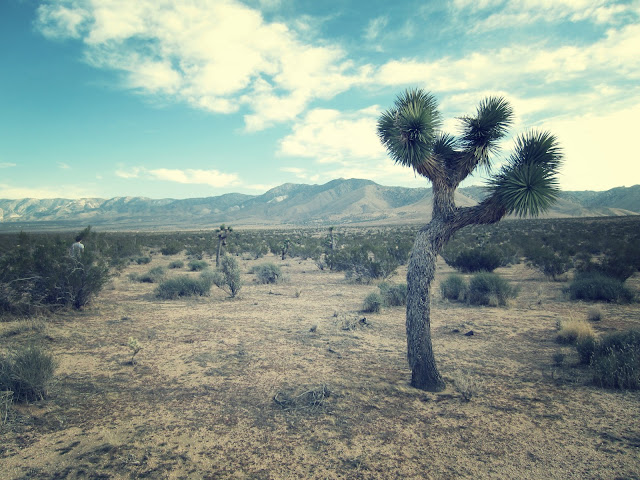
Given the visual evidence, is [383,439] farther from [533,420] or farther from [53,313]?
[53,313]

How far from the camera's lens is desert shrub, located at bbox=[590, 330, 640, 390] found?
5750mm

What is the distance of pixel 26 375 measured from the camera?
5.33m

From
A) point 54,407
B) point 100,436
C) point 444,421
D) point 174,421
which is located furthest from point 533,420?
point 54,407

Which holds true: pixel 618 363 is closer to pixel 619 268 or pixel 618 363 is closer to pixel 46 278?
pixel 619 268

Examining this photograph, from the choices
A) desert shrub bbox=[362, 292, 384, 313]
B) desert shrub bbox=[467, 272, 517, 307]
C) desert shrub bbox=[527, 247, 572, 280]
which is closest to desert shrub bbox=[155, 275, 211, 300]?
desert shrub bbox=[362, 292, 384, 313]

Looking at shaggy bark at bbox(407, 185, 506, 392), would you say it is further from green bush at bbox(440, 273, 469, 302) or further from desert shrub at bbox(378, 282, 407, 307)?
green bush at bbox(440, 273, 469, 302)

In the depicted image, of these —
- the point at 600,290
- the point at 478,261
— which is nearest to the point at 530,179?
the point at 600,290

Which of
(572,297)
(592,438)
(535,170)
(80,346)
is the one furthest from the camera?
(572,297)

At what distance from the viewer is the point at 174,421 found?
5090 millimetres

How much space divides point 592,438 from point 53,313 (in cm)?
1338

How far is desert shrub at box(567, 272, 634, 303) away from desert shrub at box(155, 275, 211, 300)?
607 inches

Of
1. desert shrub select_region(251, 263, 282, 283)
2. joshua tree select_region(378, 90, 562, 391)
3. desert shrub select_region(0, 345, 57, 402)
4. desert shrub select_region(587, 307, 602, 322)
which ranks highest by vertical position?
joshua tree select_region(378, 90, 562, 391)

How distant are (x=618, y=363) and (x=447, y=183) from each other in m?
4.48

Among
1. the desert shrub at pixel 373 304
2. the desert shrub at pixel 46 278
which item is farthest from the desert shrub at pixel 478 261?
the desert shrub at pixel 46 278
